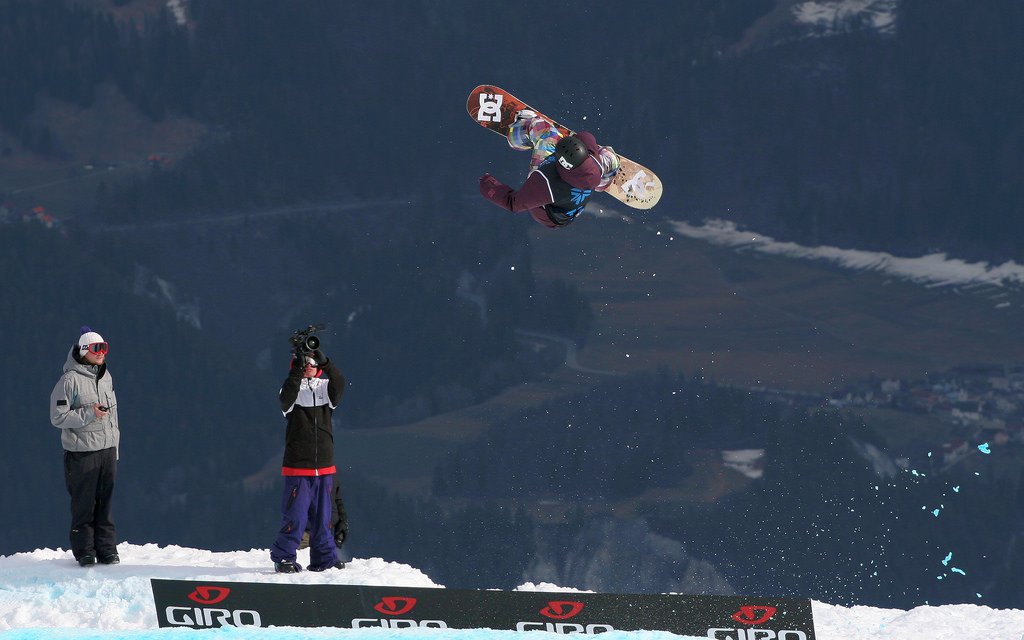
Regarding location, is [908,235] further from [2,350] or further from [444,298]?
[2,350]

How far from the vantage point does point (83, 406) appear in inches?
479

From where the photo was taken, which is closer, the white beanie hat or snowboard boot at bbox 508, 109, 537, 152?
the white beanie hat

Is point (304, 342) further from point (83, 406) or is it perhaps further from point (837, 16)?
point (837, 16)

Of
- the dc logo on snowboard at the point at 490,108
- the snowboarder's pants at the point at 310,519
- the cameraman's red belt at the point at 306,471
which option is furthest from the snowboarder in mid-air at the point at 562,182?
the snowboarder's pants at the point at 310,519

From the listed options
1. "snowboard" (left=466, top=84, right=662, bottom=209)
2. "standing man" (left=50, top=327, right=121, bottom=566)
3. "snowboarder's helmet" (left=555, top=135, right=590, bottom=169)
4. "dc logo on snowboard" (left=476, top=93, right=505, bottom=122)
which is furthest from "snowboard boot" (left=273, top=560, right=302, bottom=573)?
"dc logo on snowboard" (left=476, top=93, right=505, bottom=122)

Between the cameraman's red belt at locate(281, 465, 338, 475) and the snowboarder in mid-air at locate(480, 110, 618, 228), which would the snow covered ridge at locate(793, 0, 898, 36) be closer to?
the snowboarder in mid-air at locate(480, 110, 618, 228)

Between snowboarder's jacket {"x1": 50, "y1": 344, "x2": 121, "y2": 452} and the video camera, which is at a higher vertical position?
the video camera

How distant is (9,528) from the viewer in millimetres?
101000

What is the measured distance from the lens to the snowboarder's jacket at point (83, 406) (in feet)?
39.7

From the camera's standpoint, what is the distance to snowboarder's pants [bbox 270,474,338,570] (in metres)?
11.9

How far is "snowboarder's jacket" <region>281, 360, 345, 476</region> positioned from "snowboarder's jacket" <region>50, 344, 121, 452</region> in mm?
1534

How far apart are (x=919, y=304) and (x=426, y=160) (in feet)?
140

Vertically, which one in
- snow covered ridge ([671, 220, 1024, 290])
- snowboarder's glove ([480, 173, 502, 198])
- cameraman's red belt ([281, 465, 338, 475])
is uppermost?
snow covered ridge ([671, 220, 1024, 290])

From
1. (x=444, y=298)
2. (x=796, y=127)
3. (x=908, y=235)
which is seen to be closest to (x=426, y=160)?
(x=444, y=298)
